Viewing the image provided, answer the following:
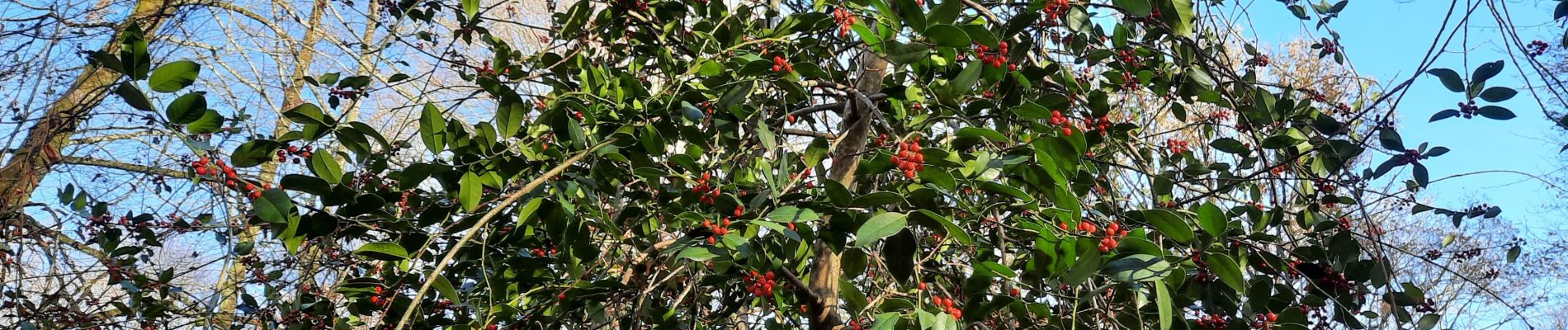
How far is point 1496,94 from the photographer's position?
1.39 meters

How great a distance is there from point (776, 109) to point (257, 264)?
3.70ft

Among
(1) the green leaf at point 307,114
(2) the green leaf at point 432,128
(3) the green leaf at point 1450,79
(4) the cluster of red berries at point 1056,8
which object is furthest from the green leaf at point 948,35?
(3) the green leaf at point 1450,79

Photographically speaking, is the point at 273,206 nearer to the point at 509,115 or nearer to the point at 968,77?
the point at 509,115

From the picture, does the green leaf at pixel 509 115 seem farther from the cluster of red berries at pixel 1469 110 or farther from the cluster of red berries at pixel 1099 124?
the cluster of red berries at pixel 1469 110

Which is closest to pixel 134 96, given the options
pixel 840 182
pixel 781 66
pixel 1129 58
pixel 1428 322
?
pixel 781 66

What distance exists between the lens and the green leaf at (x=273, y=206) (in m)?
0.93

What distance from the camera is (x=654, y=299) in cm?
152

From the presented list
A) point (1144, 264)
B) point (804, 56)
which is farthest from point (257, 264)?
point (1144, 264)

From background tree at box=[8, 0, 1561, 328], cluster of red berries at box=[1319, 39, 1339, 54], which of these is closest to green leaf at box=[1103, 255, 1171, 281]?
background tree at box=[8, 0, 1561, 328]

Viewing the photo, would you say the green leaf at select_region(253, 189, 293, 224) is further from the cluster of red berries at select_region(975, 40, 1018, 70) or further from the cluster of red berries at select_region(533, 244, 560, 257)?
the cluster of red berries at select_region(975, 40, 1018, 70)

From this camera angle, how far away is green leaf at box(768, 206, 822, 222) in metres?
0.96

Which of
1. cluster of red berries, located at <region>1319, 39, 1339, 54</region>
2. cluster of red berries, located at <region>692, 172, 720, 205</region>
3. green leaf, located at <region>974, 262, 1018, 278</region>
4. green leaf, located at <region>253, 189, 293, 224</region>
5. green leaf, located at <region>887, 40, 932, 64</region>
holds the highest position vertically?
cluster of red berries, located at <region>1319, 39, 1339, 54</region>

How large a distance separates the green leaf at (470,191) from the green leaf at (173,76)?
10.8 inches

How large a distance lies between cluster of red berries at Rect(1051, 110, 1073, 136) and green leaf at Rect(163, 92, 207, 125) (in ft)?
2.96
